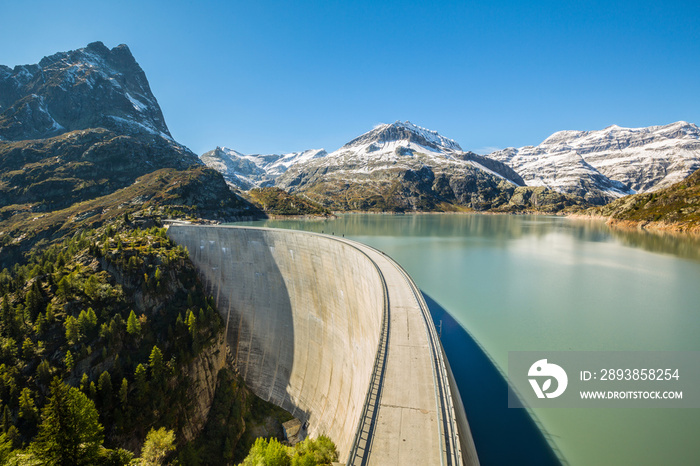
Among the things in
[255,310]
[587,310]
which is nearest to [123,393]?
[255,310]

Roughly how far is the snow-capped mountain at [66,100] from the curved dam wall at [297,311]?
510ft

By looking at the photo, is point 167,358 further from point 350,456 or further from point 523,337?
point 523,337

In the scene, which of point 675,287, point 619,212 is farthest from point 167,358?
point 619,212

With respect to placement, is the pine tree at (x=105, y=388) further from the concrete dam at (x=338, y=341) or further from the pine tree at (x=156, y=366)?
the concrete dam at (x=338, y=341)

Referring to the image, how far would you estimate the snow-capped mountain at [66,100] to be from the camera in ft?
459

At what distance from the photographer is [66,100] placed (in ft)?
501

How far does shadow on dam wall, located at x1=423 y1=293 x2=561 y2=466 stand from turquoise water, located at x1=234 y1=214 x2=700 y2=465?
530 millimetres

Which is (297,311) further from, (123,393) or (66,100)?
(66,100)

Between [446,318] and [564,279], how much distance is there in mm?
21343

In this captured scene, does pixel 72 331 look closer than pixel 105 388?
No

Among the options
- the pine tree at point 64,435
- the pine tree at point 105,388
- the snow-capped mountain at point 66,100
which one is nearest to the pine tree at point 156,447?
the pine tree at point 105,388

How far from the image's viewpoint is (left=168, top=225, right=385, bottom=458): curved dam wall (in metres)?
21.0

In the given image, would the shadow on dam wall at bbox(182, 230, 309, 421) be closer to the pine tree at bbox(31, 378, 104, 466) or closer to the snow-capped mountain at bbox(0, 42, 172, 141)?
the pine tree at bbox(31, 378, 104, 466)

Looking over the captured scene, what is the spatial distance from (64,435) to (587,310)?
3407cm
